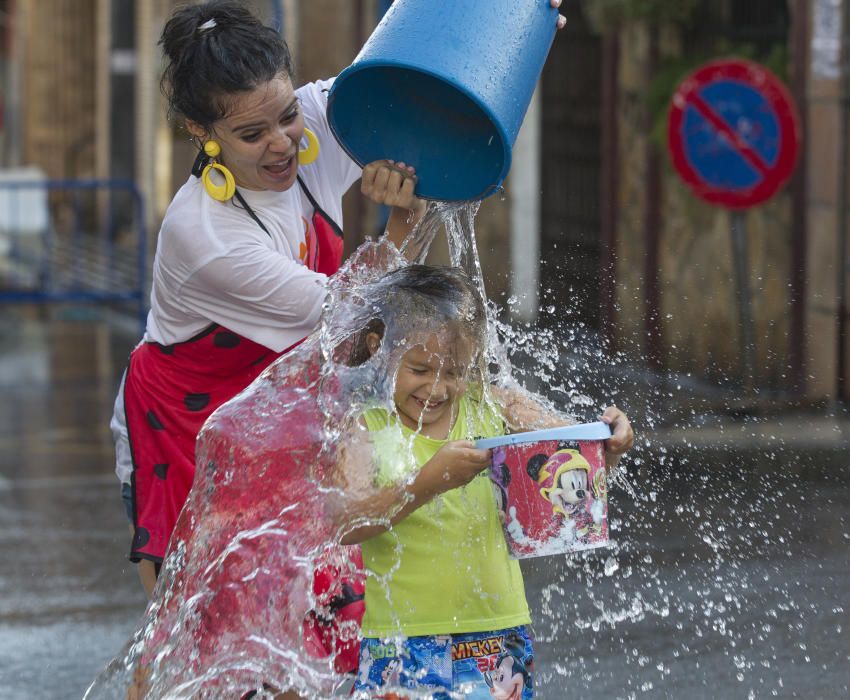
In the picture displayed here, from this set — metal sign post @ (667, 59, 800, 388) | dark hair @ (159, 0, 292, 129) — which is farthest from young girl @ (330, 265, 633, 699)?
metal sign post @ (667, 59, 800, 388)

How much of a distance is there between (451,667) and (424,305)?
2.26ft

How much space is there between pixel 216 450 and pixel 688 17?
7.33 m

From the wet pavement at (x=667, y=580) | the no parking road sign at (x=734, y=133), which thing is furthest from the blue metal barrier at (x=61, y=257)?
the no parking road sign at (x=734, y=133)

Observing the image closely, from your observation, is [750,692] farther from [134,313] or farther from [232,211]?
[134,313]

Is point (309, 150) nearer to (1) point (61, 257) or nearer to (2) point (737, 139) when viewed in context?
(2) point (737, 139)

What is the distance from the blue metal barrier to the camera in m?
12.8

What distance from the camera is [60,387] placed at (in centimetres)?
1070

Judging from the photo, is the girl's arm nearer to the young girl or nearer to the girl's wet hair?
the young girl

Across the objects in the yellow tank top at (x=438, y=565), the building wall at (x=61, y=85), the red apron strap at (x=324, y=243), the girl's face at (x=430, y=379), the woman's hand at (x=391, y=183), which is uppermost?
the building wall at (x=61, y=85)

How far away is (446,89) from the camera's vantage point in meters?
3.47

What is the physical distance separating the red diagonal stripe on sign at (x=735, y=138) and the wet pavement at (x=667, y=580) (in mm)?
1224

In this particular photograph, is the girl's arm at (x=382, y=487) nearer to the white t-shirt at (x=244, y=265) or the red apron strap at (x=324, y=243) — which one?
the white t-shirt at (x=244, y=265)

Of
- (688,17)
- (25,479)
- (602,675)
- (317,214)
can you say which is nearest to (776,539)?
(602,675)

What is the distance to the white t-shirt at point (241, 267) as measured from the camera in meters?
3.32
